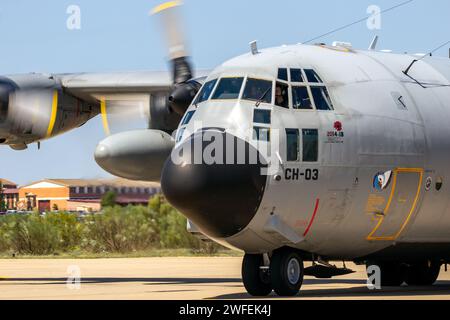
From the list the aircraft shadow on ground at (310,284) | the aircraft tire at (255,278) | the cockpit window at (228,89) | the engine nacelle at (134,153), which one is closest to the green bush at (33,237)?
the aircraft shadow on ground at (310,284)

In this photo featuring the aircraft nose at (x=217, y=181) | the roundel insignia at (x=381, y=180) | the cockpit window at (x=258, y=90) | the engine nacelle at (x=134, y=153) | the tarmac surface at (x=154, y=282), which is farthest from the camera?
the engine nacelle at (x=134, y=153)

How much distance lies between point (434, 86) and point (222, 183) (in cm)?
530

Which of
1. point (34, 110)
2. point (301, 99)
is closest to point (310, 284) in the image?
point (301, 99)

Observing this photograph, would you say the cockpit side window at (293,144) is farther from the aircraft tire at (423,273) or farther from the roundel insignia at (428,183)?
the aircraft tire at (423,273)

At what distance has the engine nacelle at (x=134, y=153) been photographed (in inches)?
919

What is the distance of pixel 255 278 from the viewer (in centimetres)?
1766

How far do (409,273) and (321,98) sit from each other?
5591mm

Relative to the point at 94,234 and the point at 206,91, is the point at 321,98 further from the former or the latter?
the point at 94,234

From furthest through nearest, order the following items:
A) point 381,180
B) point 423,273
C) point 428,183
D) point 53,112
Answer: point 53,112 < point 423,273 < point 428,183 < point 381,180

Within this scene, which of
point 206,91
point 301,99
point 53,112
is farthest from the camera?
point 53,112

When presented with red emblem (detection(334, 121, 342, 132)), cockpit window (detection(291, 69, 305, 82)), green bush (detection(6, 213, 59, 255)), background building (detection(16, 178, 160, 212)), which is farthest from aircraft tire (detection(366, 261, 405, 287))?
green bush (detection(6, 213, 59, 255))

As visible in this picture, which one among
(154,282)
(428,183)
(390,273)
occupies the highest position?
(428,183)

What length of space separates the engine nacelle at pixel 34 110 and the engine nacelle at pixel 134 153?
7.37 ft
